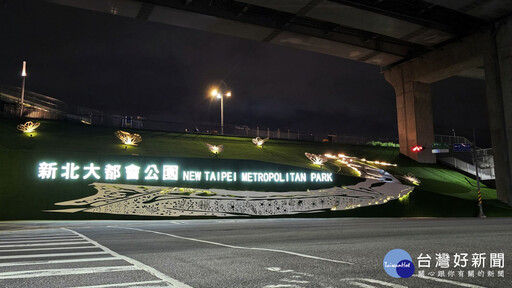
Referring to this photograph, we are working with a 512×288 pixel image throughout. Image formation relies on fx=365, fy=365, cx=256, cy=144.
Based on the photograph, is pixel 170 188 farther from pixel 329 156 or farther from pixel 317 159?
pixel 329 156

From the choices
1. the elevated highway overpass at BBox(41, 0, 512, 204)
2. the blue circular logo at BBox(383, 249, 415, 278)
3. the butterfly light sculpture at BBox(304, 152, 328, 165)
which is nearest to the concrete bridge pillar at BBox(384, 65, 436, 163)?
the elevated highway overpass at BBox(41, 0, 512, 204)

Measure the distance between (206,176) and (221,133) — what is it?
49.8 feet

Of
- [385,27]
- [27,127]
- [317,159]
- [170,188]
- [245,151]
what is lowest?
[170,188]

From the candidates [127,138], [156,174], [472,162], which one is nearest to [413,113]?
[472,162]

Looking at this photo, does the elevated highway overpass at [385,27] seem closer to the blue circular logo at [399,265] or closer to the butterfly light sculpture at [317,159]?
the butterfly light sculpture at [317,159]

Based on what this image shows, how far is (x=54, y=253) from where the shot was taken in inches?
347

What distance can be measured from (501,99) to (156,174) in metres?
35.0

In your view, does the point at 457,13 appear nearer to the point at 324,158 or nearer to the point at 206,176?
the point at 324,158

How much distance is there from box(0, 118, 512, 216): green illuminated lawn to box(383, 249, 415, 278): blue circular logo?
85.0ft

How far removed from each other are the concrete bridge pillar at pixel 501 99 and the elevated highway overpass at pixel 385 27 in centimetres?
9

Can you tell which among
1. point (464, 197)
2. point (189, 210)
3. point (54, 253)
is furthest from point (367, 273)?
point (464, 197)

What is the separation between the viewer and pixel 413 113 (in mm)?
50281

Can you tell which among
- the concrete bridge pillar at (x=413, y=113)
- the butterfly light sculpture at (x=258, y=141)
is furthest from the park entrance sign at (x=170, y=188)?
the concrete bridge pillar at (x=413, y=113)

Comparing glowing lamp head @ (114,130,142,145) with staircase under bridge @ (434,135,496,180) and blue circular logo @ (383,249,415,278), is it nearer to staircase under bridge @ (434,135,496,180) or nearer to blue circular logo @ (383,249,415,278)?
blue circular logo @ (383,249,415,278)
